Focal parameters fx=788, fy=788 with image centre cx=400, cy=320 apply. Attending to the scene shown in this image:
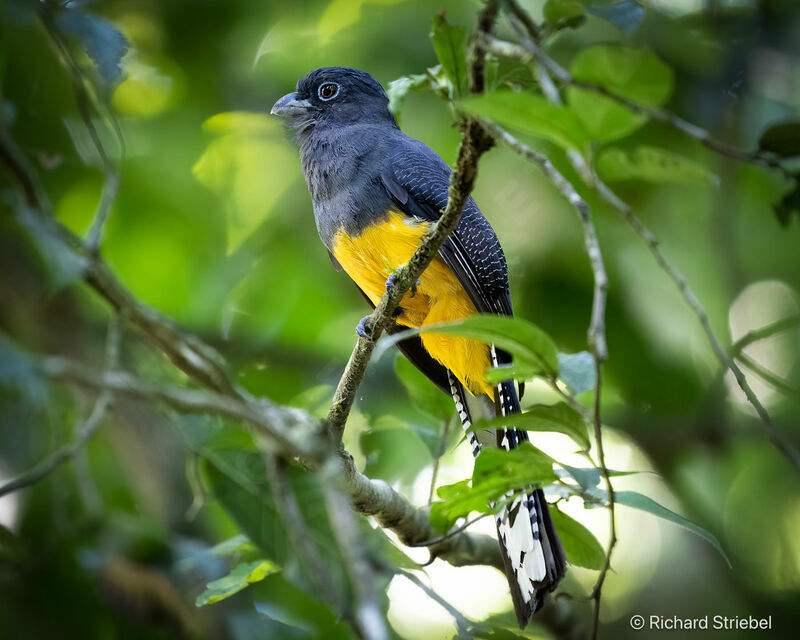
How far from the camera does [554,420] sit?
177 centimetres

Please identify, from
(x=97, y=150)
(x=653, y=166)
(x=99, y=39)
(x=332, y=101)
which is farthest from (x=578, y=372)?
(x=332, y=101)

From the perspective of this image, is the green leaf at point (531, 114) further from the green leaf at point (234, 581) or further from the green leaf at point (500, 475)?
the green leaf at point (234, 581)

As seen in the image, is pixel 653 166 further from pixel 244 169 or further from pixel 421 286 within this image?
pixel 244 169

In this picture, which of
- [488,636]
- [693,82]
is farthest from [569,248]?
[488,636]

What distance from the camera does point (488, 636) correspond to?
9.01 ft

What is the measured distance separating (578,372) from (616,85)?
4.02 feet

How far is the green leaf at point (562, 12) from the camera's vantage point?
159 cm

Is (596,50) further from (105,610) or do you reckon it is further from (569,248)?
(569,248)

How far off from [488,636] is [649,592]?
2161 millimetres

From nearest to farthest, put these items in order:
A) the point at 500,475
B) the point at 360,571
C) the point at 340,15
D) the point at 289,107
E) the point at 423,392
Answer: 1. the point at 360,571
2. the point at 500,475
3. the point at 423,392
4. the point at 289,107
5. the point at 340,15

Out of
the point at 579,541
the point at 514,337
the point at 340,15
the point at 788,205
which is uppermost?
the point at 340,15

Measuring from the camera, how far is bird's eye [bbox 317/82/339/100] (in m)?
3.92

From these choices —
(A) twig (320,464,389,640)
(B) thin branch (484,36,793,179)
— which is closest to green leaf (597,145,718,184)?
(B) thin branch (484,36,793,179)

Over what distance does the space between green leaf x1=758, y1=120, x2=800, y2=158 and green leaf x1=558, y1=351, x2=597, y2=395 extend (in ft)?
3.21
